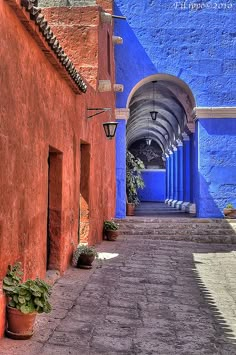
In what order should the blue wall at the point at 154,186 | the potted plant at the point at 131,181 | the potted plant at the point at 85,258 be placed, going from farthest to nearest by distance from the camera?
the blue wall at the point at 154,186
the potted plant at the point at 131,181
the potted plant at the point at 85,258

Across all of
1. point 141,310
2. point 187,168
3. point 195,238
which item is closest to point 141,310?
point 141,310

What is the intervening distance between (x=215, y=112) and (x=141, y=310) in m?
9.46

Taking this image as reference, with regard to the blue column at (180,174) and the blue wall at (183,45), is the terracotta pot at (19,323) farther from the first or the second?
the blue column at (180,174)

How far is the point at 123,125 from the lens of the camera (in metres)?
14.2

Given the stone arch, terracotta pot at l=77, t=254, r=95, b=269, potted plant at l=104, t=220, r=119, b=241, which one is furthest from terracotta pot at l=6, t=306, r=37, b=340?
the stone arch

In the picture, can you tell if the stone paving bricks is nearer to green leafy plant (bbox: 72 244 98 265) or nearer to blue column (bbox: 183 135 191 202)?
green leafy plant (bbox: 72 244 98 265)

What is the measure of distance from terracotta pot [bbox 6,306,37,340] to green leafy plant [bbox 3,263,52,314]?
0.05 meters

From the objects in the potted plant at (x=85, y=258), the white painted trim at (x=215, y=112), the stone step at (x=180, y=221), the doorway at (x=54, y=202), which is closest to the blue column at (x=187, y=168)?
the white painted trim at (x=215, y=112)

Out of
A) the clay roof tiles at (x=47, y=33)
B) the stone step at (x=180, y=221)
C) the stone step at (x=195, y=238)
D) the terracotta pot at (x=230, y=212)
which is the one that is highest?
the clay roof tiles at (x=47, y=33)

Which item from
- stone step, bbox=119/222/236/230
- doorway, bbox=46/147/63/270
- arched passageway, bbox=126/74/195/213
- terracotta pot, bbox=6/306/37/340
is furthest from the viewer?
arched passageway, bbox=126/74/195/213

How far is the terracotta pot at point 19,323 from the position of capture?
421cm

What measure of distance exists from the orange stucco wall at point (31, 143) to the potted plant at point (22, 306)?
11 cm

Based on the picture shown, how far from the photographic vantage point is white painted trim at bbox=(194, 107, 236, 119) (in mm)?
13758

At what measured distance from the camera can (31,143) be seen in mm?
5367
